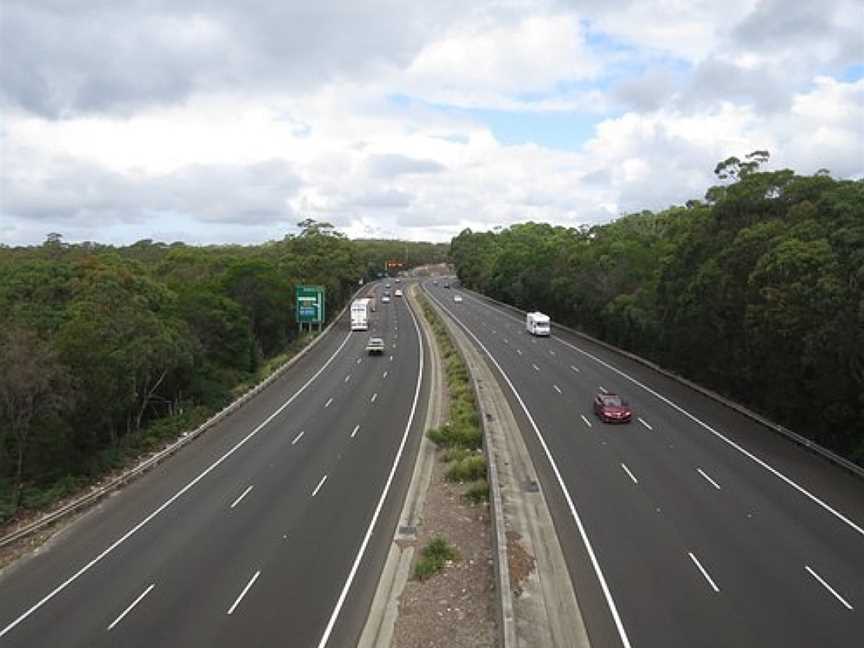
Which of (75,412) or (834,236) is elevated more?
(834,236)

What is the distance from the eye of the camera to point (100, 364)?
31359mm

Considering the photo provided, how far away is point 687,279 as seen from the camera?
43.4 meters

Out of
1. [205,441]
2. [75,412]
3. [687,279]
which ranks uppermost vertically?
[687,279]

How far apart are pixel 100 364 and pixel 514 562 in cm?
2064

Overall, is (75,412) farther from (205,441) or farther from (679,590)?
(679,590)

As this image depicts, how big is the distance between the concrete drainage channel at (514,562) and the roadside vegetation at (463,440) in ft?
1.70

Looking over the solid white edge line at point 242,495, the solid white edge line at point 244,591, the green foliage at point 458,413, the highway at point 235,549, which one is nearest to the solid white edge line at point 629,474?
the green foliage at point 458,413

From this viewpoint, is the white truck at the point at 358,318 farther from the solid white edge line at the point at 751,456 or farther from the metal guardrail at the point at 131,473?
the solid white edge line at the point at 751,456

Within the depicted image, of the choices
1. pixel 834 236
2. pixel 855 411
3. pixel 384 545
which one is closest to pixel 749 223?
pixel 834 236

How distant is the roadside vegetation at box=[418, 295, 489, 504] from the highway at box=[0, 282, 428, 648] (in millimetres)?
1627

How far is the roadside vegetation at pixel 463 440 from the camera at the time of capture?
26691 mm

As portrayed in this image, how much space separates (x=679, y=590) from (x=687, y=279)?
2932 cm

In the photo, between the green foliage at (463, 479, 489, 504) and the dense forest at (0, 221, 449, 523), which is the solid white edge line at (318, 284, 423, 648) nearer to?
the green foliage at (463, 479, 489, 504)

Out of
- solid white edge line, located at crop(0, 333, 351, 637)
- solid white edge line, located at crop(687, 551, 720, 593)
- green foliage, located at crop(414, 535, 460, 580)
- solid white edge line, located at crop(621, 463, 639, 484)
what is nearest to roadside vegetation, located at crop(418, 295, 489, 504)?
green foliage, located at crop(414, 535, 460, 580)
